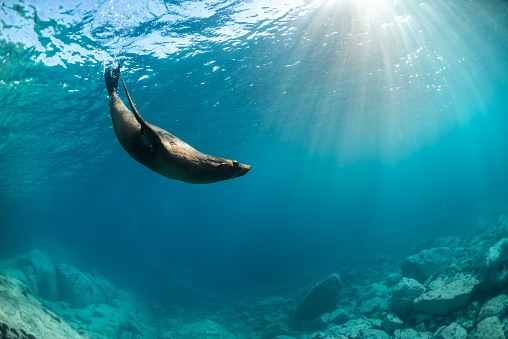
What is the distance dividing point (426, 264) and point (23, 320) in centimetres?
1407

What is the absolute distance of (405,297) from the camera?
8.60 m

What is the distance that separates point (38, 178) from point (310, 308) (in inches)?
1222

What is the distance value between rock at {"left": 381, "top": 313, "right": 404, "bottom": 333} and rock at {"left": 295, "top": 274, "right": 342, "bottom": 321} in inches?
228

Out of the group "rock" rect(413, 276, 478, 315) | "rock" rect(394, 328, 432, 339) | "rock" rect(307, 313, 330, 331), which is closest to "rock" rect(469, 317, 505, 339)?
"rock" rect(413, 276, 478, 315)

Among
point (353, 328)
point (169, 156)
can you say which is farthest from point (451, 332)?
point (169, 156)

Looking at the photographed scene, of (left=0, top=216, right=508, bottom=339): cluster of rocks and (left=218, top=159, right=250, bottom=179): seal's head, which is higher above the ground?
(left=218, top=159, right=250, bottom=179): seal's head

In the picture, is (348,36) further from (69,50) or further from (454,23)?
(69,50)

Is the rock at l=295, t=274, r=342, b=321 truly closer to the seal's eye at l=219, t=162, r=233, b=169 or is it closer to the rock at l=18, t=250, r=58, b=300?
the seal's eye at l=219, t=162, r=233, b=169

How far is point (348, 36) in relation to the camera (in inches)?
572

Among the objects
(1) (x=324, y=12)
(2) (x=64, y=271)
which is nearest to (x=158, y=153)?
(1) (x=324, y=12)

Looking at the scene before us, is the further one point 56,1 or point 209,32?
Answer: point 209,32

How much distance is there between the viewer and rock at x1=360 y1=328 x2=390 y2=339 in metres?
7.89

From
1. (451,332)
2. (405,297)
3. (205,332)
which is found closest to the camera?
(451,332)

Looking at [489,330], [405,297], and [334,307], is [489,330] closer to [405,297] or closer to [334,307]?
[405,297]
